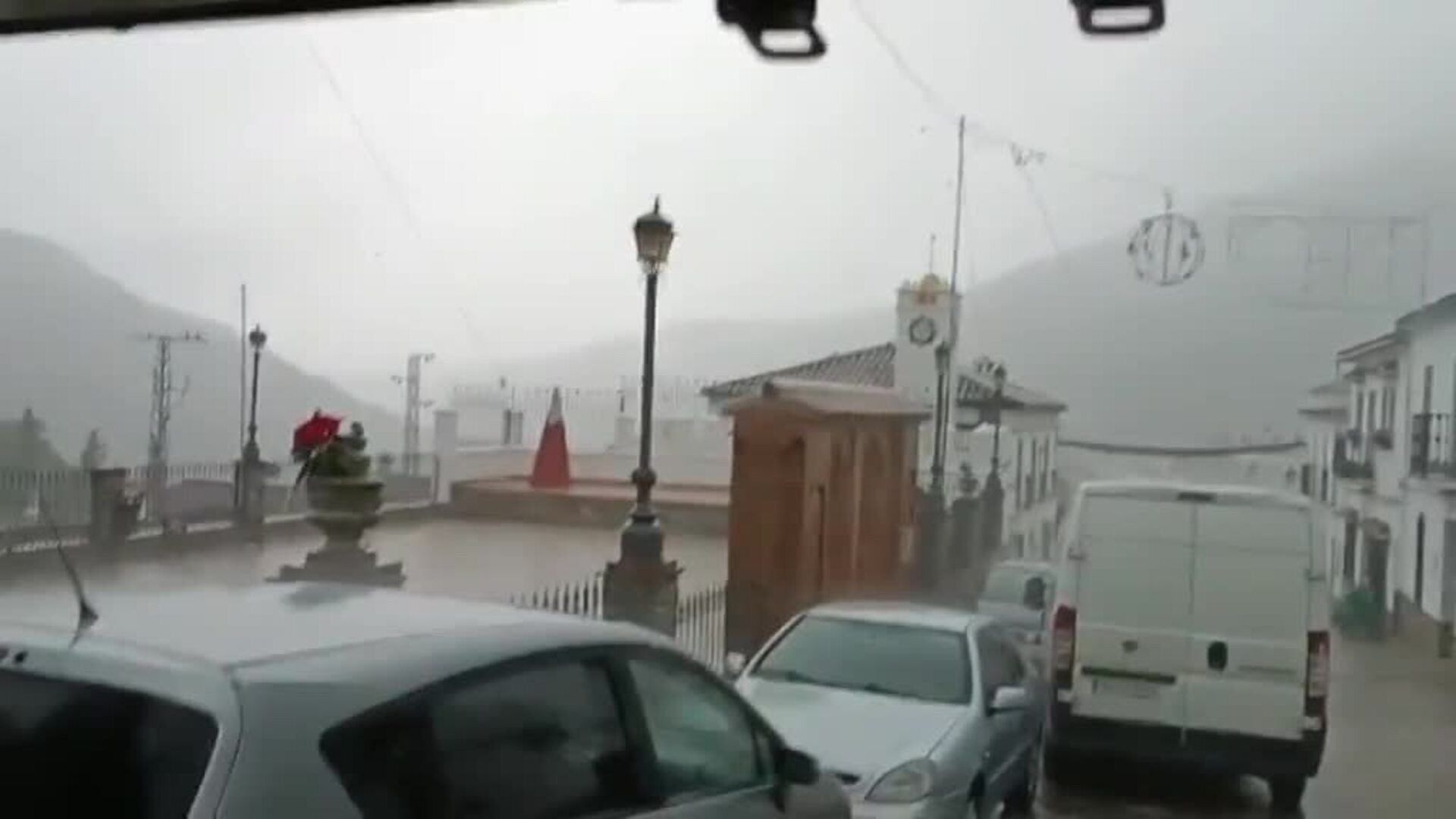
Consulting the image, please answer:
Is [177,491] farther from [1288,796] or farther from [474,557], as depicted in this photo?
[1288,796]

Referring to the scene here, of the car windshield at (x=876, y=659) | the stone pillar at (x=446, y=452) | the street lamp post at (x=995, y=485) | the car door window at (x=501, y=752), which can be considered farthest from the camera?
the stone pillar at (x=446, y=452)

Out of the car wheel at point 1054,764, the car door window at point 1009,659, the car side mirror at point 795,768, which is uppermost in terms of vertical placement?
the car side mirror at point 795,768

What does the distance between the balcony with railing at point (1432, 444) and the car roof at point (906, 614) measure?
5.46 ft

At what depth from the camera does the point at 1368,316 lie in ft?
21.4

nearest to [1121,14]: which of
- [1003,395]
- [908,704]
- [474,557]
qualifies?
[908,704]

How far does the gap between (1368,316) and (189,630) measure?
16.4 feet

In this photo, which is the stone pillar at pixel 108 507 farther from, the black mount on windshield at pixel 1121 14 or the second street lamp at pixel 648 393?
the black mount on windshield at pixel 1121 14

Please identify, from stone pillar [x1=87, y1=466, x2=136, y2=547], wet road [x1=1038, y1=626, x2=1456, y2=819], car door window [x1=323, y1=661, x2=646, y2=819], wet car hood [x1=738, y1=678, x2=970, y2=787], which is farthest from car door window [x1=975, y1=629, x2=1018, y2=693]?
stone pillar [x1=87, y1=466, x2=136, y2=547]

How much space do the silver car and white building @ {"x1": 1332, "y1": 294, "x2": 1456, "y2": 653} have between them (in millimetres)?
1389

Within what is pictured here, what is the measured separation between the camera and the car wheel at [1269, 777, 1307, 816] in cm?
654

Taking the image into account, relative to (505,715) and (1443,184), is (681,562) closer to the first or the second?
(1443,184)

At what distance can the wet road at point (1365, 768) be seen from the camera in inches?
243

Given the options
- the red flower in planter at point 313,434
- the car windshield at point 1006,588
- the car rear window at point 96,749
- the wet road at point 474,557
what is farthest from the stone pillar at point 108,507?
the car rear window at point 96,749

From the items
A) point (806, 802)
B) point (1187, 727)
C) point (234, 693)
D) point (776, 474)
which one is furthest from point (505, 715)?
point (776, 474)
